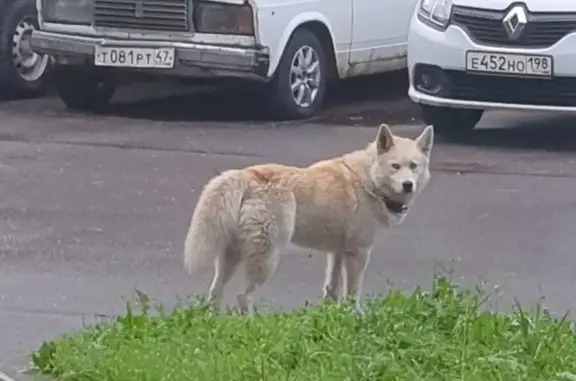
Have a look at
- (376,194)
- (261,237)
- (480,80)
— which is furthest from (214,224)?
(480,80)

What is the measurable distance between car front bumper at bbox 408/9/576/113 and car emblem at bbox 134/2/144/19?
6.27ft

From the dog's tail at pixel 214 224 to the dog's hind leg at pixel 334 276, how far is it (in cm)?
55

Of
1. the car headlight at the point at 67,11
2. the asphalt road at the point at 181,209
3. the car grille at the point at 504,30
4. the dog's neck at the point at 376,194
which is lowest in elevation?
the asphalt road at the point at 181,209

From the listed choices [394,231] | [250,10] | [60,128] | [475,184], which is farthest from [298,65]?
[394,231]

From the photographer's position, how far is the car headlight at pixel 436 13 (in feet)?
36.2

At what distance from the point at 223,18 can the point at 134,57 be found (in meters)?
0.68

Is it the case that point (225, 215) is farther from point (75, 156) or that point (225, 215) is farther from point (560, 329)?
point (75, 156)

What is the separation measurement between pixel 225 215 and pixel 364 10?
252 inches

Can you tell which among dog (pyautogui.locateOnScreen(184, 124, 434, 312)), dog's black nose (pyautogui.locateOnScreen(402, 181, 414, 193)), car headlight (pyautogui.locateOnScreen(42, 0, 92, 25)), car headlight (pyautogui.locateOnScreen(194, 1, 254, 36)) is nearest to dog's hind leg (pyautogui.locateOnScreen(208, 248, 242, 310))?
dog (pyautogui.locateOnScreen(184, 124, 434, 312))

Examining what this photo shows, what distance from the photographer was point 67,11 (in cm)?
1199

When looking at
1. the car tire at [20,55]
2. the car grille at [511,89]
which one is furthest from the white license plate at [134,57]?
the car grille at [511,89]

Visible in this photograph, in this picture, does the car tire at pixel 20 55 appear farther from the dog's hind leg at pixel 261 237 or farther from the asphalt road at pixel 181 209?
the dog's hind leg at pixel 261 237

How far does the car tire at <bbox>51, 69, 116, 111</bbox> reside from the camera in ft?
40.7

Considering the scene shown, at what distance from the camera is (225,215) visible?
6281 millimetres
